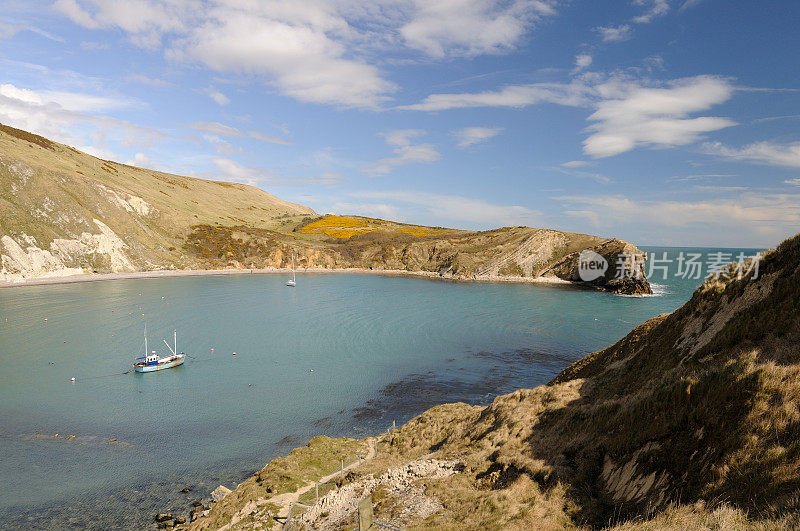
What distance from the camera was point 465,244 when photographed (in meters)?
187

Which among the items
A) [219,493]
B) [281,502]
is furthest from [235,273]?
[281,502]

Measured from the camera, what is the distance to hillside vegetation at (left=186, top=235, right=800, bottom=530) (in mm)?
10961

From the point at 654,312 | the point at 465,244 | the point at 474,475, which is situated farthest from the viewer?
the point at 465,244

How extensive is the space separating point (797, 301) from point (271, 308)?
9365 centimetres

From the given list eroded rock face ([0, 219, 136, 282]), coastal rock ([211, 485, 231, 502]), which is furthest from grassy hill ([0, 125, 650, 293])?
coastal rock ([211, 485, 231, 502])

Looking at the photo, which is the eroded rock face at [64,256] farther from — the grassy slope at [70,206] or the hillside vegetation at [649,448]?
the hillside vegetation at [649,448]

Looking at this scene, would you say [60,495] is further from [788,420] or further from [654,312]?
[654,312]

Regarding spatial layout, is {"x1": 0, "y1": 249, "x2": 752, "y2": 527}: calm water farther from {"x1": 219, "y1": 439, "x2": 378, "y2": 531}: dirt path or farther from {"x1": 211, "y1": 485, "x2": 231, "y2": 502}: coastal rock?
{"x1": 219, "y1": 439, "x2": 378, "y2": 531}: dirt path

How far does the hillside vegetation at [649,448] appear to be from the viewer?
11.0 metres

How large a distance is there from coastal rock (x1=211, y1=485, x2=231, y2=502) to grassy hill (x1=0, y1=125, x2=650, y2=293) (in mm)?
124075

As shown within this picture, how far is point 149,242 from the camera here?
153m

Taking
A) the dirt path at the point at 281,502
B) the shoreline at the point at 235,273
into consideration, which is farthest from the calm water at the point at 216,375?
the shoreline at the point at 235,273

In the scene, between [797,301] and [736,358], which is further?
[797,301]

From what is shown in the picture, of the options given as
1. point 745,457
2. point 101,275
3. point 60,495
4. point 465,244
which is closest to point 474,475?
point 745,457
